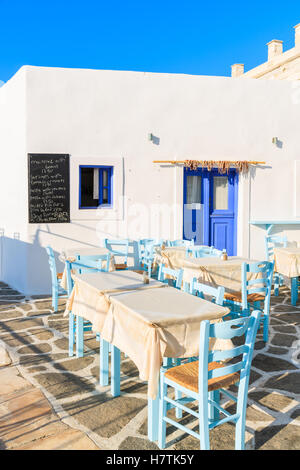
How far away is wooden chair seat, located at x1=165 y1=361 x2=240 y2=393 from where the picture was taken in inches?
105

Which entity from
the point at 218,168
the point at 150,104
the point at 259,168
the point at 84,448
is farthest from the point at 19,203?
the point at 84,448

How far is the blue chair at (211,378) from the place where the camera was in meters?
2.52

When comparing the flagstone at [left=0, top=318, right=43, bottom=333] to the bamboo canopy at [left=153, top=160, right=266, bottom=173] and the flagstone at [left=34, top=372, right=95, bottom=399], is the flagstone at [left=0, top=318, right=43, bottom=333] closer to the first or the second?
the flagstone at [left=34, top=372, right=95, bottom=399]

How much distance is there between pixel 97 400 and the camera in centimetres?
350

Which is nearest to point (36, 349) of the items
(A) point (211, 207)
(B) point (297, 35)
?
(A) point (211, 207)

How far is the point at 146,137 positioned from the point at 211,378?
20.3ft

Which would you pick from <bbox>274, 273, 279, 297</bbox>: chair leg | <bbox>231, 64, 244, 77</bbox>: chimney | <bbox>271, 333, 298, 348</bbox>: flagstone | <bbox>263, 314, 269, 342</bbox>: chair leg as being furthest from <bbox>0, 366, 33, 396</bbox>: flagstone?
<bbox>231, 64, 244, 77</bbox>: chimney

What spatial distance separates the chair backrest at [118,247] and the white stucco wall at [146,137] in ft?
0.70

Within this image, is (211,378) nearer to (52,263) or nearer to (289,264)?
(52,263)

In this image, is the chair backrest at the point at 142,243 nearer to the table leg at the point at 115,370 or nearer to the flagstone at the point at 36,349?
the flagstone at the point at 36,349

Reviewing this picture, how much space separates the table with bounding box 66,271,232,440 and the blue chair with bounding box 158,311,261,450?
13cm

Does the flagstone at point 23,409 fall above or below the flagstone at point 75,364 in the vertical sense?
below

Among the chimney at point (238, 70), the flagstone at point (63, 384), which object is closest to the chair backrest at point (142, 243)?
the flagstone at point (63, 384)
